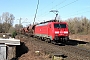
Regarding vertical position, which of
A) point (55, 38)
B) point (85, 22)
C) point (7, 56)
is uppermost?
point (85, 22)

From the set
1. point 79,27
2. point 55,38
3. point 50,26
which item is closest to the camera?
point 55,38

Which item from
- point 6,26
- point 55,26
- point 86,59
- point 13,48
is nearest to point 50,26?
point 55,26

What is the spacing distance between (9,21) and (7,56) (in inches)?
3881

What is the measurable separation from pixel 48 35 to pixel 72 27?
46.0 metres

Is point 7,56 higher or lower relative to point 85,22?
lower

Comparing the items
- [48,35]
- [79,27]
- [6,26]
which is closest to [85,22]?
[79,27]

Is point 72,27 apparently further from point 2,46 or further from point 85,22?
point 2,46

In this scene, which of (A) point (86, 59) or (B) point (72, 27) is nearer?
(A) point (86, 59)

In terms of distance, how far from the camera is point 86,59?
1241 cm

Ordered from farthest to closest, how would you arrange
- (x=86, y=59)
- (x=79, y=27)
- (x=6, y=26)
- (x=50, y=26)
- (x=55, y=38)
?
(x=6, y=26), (x=79, y=27), (x=50, y=26), (x=55, y=38), (x=86, y=59)

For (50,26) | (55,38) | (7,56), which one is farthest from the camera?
(50,26)

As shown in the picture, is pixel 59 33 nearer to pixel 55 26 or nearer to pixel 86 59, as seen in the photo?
pixel 55 26

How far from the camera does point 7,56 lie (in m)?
17.4

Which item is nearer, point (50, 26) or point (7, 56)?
point (7, 56)
